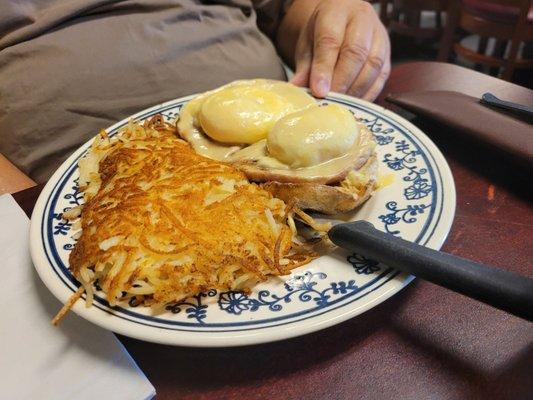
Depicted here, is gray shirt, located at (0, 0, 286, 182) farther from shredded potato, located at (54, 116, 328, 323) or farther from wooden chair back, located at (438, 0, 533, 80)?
wooden chair back, located at (438, 0, 533, 80)

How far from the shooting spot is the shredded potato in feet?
2.55

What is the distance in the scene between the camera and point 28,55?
4.24 ft

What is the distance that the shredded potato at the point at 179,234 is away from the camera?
2.55 feet

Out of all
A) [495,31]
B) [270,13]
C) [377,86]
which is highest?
[270,13]

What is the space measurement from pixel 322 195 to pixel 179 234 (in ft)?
1.05

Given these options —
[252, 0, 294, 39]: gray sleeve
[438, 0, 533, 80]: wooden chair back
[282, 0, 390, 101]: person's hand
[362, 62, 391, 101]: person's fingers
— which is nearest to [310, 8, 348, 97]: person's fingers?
[282, 0, 390, 101]: person's hand

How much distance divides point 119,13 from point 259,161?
2.53ft

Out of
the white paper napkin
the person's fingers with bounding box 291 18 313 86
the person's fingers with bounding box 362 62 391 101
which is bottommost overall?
the person's fingers with bounding box 362 62 391 101

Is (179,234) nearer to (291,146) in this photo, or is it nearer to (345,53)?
(291,146)

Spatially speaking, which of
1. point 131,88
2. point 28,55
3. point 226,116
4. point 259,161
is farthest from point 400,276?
point 28,55

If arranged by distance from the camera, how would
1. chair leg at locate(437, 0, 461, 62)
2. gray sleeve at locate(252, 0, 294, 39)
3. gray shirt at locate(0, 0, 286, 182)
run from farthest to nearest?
chair leg at locate(437, 0, 461, 62) → gray sleeve at locate(252, 0, 294, 39) → gray shirt at locate(0, 0, 286, 182)

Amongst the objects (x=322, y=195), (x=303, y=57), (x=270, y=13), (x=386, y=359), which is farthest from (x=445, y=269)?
(x=270, y=13)

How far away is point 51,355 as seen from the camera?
2.46ft

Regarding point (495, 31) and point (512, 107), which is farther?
point (495, 31)
